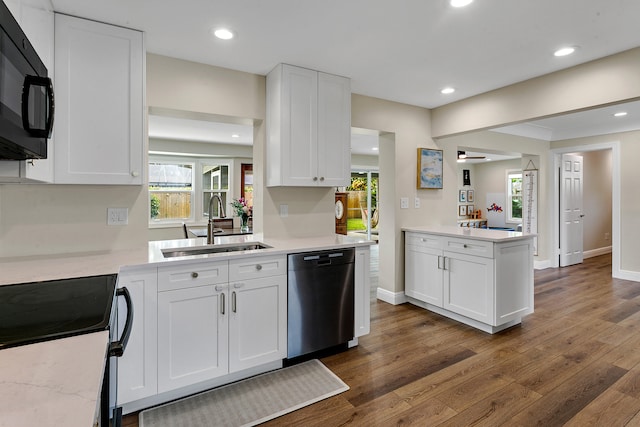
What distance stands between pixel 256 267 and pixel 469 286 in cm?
210

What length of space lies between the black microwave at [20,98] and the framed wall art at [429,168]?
3.53 metres

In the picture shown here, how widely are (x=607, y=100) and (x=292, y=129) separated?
8.27ft

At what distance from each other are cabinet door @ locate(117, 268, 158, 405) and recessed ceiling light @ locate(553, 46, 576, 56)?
10.7ft

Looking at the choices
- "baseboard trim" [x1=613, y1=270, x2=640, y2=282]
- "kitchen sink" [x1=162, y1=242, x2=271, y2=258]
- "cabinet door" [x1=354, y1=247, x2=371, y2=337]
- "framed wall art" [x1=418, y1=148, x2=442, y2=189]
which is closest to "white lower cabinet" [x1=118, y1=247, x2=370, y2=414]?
"kitchen sink" [x1=162, y1=242, x2=271, y2=258]

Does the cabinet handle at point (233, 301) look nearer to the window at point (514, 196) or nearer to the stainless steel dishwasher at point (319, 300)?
the stainless steel dishwasher at point (319, 300)

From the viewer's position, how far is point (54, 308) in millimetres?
1151

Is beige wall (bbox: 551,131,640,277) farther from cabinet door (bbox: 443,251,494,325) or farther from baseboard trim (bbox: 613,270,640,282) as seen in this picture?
cabinet door (bbox: 443,251,494,325)

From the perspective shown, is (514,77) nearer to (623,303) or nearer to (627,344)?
(627,344)

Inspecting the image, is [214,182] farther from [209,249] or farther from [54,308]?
[54,308]

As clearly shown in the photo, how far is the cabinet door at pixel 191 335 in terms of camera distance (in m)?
2.01

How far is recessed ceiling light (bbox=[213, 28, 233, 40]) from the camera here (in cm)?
225

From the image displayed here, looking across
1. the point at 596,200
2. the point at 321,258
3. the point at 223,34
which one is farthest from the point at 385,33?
the point at 596,200

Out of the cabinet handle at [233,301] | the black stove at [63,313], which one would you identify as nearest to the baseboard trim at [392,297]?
the cabinet handle at [233,301]

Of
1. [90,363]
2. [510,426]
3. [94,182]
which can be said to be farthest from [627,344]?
[94,182]
